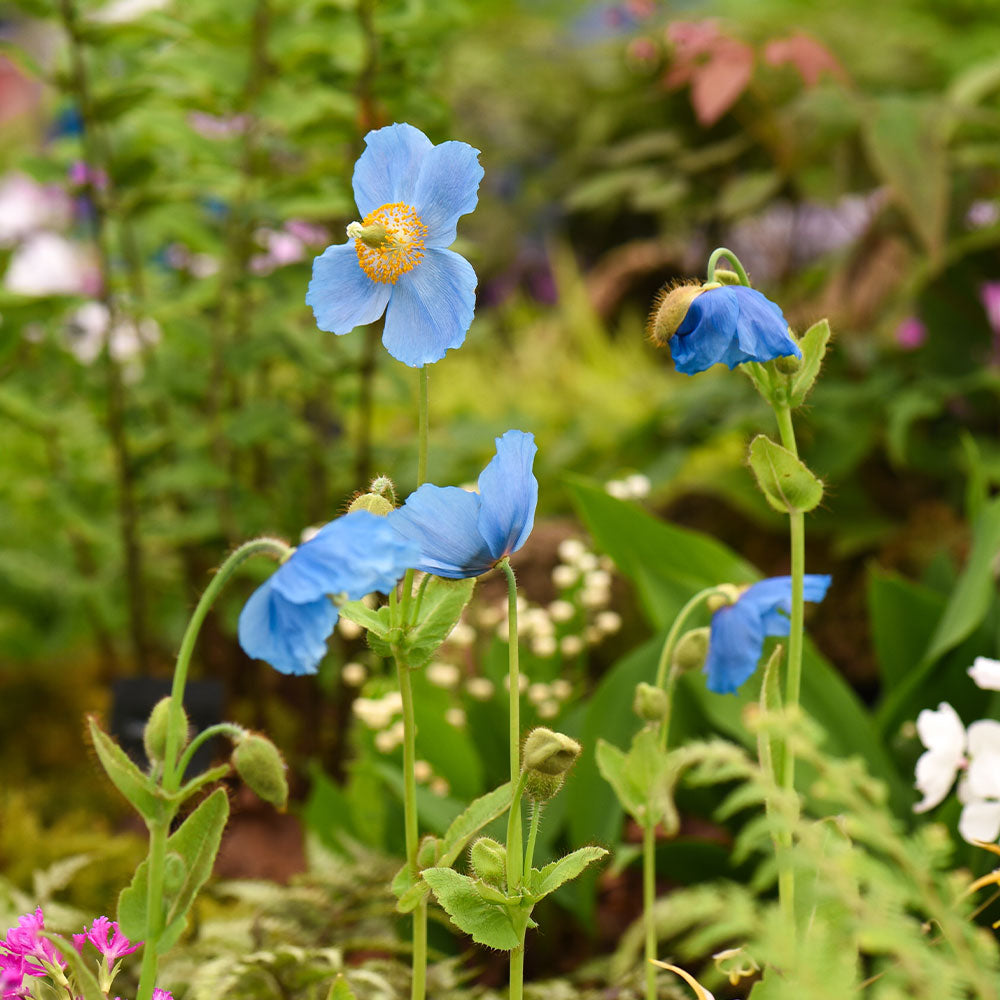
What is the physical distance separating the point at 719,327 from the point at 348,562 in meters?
0.26

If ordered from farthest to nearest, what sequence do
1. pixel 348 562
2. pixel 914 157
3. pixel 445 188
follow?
pixel 914 157 → pixel 445 188 → pixel 348 562

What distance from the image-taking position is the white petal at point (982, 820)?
794 millimetres

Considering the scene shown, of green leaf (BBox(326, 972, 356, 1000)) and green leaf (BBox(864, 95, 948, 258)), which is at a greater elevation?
green leaf (BBox(864, 95, 948, 258))

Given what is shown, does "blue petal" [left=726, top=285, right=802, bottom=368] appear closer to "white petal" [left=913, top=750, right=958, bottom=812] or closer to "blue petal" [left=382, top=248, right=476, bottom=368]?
"blue petal" [left=382, top=248, right=476, bottom=368]

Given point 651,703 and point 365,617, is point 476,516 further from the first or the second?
point 651,703

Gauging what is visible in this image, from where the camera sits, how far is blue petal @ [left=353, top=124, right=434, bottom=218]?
2.10 ft

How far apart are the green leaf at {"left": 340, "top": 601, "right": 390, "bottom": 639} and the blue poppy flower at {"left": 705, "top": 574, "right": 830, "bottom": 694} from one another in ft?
0.87

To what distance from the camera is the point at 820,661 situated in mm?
1230

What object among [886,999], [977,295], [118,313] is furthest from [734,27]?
[886,999]

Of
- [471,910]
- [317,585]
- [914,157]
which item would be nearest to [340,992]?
[471,910]

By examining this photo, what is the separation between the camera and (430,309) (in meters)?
0.65

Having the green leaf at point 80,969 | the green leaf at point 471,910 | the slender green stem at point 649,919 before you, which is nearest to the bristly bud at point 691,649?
the slender green stem at point 649,919

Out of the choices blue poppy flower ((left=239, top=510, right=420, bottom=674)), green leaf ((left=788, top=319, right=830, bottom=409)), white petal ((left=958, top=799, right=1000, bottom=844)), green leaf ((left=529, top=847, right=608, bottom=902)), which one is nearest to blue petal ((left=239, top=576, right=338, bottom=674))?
blue poppy flower ((left=239, top=510, right=420, bottom=674))

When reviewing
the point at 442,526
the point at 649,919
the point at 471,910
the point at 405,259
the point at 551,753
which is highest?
the point at 405,259
